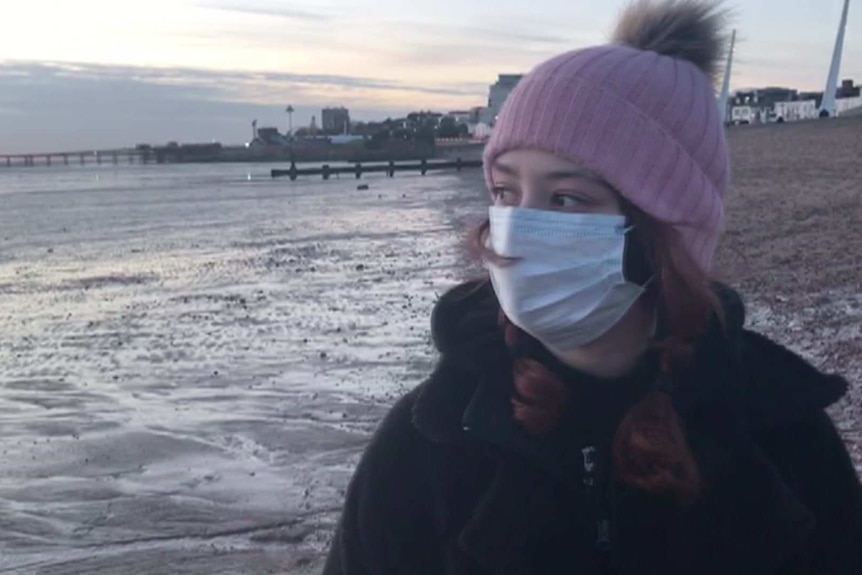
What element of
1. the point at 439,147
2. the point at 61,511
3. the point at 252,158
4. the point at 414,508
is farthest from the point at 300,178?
the point at 414,508

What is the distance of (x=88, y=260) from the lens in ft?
78.6

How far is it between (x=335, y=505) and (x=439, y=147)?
444ft

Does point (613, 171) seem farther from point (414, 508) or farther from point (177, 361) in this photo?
point (177, 361)

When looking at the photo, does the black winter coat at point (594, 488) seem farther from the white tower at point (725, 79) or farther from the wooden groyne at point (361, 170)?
Result: the wooden groyne at point (361, 170)

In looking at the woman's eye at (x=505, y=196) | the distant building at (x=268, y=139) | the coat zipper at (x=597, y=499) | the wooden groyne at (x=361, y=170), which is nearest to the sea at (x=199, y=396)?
the woman's eye at (x=505, y=196)

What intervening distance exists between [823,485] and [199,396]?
27.1ft

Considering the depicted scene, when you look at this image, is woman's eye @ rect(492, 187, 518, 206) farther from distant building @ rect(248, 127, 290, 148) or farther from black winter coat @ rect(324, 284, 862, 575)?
distant building @ rect(248, 127, 290, 148)

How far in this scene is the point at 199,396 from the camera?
33.0 feet

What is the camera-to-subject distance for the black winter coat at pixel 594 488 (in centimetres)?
208

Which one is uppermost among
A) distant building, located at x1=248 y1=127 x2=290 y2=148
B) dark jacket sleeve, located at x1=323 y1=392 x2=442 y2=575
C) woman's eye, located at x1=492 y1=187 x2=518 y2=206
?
woman's eye, located at x1=492 y1=187 x2=518 y2=206

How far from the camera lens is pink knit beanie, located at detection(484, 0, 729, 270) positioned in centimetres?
217

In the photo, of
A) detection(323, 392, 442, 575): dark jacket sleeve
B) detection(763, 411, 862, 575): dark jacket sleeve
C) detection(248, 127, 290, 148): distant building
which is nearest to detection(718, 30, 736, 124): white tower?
detection(763, 411, 862, 575): dark jacket sleeve

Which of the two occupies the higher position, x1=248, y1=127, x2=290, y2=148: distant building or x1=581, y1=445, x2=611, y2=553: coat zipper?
x1=581, y1=445, x2=611, y2=553: coat zipper

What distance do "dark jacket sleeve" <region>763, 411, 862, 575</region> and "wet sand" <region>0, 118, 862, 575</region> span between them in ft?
1.38
